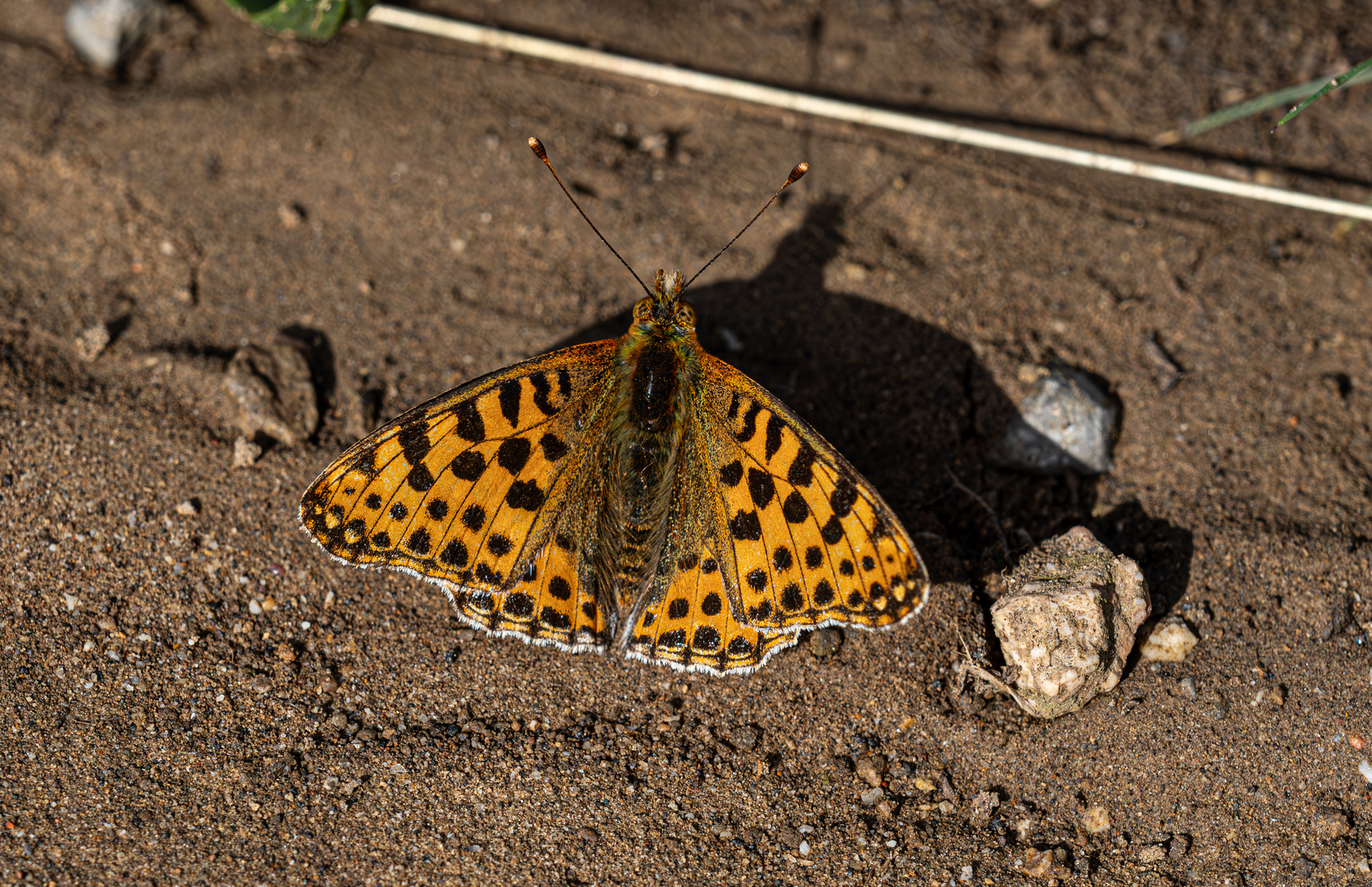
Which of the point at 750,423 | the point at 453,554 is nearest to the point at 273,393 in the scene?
the point at 453,554

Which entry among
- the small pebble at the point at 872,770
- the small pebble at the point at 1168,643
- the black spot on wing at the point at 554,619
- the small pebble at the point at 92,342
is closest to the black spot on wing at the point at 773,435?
the black spot on wing at the point at 554,619

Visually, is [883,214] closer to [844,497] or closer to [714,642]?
[844,497]

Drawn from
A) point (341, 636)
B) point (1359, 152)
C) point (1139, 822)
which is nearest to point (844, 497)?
point (1139, 822)

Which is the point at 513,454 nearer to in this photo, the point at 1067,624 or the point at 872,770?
the point at 872,770

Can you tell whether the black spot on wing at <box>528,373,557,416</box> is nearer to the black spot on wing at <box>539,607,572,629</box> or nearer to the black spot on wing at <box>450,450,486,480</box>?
the black spot on wing at <box>450,450,486,480</box>

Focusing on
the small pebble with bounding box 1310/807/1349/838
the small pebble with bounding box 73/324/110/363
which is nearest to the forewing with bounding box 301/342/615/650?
the small pebble with bounding box 73/324/110/363

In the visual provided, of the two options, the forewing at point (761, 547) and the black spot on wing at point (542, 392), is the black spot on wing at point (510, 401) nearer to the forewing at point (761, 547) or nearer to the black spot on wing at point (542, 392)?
the black spot on wing at point (542, 392)
